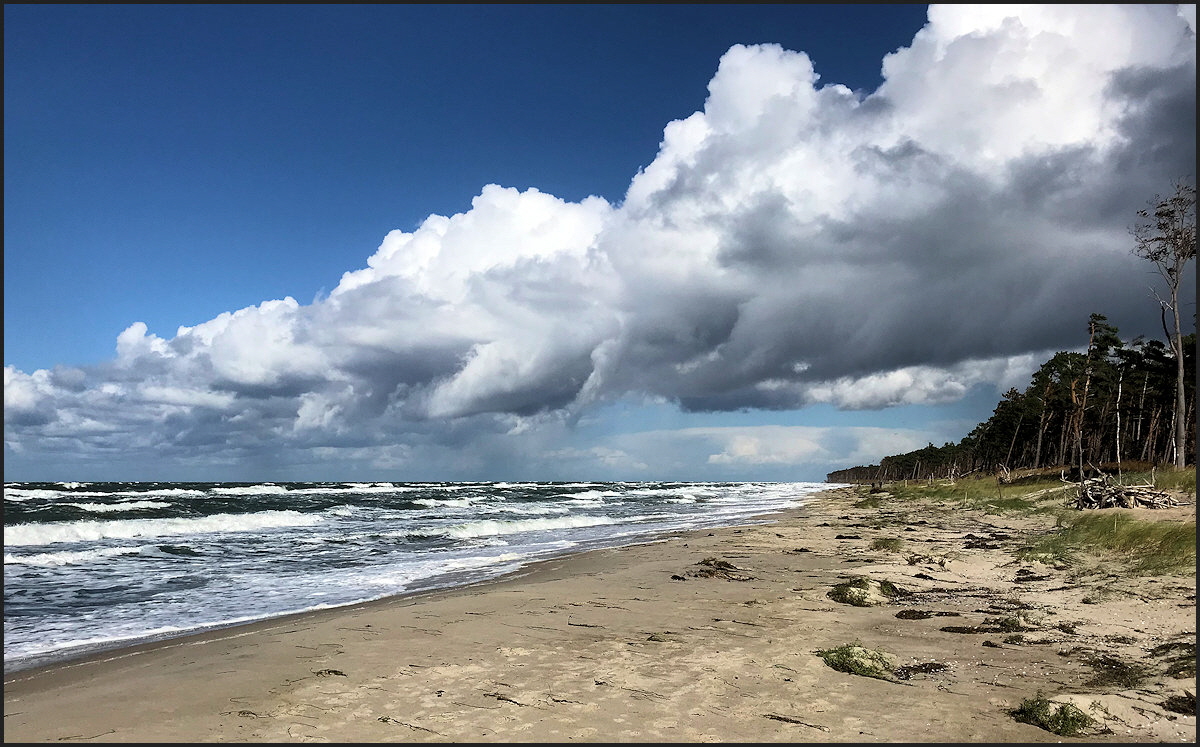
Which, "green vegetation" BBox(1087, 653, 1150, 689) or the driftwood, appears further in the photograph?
the driftwood

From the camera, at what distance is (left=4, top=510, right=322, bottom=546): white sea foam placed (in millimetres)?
31578

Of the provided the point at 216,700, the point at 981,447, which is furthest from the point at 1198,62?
the point at 981,447

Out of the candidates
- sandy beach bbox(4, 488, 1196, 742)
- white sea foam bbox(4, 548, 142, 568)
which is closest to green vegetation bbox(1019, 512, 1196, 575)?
sandy beach bbox(4, 488, 1196, 742)

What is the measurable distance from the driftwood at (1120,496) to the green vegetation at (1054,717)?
19.0 metres

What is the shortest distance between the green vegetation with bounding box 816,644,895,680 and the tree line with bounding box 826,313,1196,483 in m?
42.9

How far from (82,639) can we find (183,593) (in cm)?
456

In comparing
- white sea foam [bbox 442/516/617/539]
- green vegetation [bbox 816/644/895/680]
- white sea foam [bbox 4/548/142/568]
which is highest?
green vegetation [bbox 816/644/895/680]

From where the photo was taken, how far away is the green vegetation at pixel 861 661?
7.39 m

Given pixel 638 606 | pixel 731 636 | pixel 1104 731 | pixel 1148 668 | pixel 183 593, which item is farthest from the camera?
pixel 183 593

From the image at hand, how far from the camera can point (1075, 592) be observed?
11164mm

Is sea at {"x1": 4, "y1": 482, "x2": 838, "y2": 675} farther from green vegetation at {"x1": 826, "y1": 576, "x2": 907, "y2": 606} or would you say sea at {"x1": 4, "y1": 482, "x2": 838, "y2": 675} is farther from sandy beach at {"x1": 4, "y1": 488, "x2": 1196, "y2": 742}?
green vegetation at {"x1": 826, "y1": 576, "x2": 907, "y2": 606}

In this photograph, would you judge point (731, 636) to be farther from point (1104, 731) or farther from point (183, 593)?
point (183, 593)

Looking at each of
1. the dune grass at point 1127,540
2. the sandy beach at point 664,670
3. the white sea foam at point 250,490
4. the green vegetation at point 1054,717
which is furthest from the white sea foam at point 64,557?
the white sea foam at point 250,490

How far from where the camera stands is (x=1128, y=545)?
14.2 m
